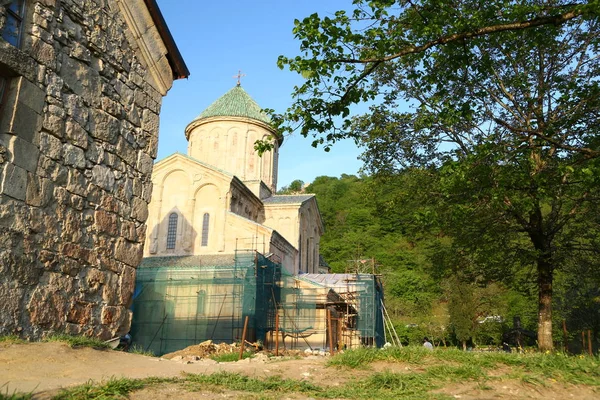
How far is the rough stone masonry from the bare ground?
1.87 feet

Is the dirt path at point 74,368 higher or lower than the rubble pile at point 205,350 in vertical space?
higher

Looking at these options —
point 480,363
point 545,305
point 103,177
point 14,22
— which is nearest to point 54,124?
point 103,177

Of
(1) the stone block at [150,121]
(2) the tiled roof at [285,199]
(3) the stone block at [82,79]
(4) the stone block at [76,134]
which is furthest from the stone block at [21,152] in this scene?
(2) the tiled roof at [285,199]

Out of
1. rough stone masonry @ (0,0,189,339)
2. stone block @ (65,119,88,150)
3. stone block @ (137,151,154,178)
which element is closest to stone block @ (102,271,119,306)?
rough stone masonry @ (0,0,189,339)

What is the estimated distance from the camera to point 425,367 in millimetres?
6324

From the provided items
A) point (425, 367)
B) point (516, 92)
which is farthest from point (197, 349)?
point (516, 92)

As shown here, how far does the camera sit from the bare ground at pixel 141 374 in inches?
179

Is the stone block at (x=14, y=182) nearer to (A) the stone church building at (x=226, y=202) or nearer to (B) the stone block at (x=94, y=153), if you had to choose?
(B) the stone block at (x=94, y=153)

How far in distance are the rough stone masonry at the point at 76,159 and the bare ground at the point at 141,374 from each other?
0.57 metres

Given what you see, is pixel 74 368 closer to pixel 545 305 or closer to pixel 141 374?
pixel 141 374

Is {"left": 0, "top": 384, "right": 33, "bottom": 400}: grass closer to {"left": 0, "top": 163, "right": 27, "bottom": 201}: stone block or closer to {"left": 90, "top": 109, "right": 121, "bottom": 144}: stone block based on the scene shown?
{"left": 0, "top": 163, "right": 27, "bottom": 201}: stone block

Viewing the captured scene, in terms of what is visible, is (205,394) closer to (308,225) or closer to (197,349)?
(197,349)

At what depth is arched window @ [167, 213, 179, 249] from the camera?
24516 millimetres

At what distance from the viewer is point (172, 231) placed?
81.4 feet
